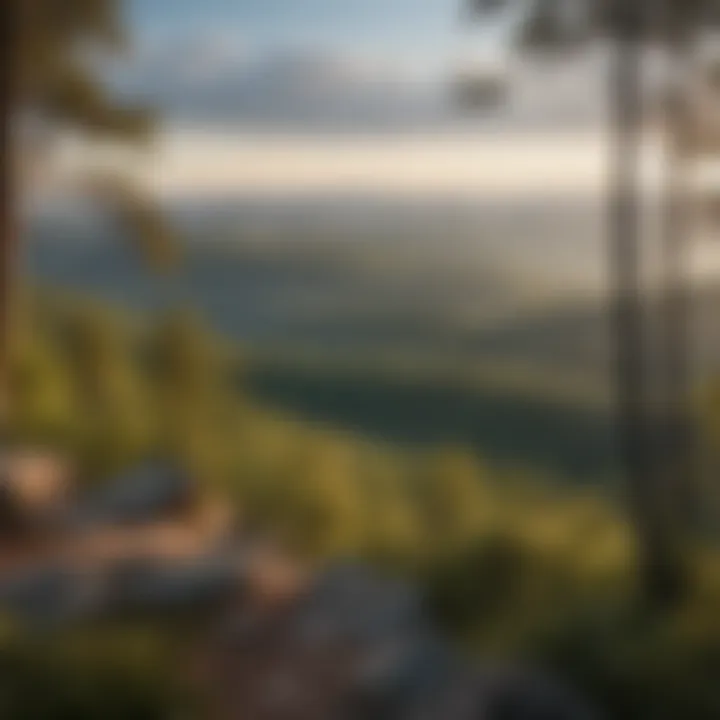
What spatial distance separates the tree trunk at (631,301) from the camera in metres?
1.64

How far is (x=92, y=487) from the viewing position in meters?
1.82

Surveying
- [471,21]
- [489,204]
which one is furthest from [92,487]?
[471,21]

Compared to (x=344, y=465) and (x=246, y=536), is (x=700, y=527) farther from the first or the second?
(x=246, y=536)

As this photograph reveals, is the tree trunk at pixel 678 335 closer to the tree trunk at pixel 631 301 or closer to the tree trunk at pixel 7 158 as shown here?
the tree trunk at pixel 631 301

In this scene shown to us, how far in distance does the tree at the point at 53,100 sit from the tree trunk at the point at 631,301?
60 cm

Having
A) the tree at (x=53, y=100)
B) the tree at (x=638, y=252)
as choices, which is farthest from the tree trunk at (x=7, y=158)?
the tree at (x=638, y=252)

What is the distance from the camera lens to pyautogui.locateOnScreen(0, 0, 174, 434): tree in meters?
1.76

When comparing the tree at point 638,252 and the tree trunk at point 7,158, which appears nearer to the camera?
the tree at point 638,252

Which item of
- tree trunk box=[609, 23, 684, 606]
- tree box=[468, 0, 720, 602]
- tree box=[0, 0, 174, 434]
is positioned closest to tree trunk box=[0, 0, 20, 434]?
tree box=[0, 0, 174, 434]

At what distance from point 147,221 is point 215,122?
0.53 ft

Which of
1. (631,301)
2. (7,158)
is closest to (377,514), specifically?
(631,301)

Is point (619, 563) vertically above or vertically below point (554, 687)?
above

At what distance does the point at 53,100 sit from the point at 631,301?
2.68 ft

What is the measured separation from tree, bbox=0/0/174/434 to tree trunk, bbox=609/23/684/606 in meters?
0.60
